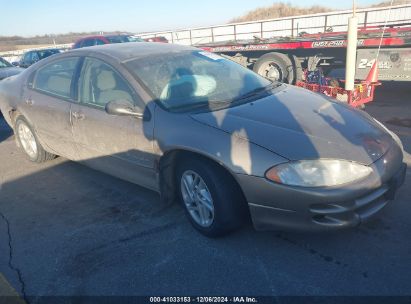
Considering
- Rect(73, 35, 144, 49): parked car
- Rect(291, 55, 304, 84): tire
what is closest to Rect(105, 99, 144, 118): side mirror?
Rect(291, 55, 304, 84): tire

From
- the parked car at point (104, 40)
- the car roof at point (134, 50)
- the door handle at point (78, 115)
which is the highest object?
the car roof at point (134, 50)

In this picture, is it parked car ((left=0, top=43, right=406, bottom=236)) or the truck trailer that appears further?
the truck trailer

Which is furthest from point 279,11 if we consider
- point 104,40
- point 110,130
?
point 110,130

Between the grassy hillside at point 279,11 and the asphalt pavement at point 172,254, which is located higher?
the grassy hillside at point 279,11

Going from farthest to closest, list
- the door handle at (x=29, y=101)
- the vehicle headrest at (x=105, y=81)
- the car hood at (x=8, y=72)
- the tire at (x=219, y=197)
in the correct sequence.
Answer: the car hood at (x=8, y=72) → the door handle at (x=29, y=101) → the vehicle headrest at (x=105, y=81) → the tire at (x=219, y=197)

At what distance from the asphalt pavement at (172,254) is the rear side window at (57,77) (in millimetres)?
1288

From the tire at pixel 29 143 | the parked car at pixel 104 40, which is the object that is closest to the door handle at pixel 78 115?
the tire at pixel 29 143

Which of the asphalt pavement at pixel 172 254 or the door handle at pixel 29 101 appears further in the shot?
the door handle at pixel 29 101

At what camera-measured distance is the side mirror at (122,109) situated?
3250 mm

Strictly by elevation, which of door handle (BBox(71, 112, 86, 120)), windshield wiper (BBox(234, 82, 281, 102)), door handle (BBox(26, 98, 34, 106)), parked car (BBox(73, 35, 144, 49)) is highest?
parked car (BBox(73, 35, 144, 49))

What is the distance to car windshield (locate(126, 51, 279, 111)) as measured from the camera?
10.8ft

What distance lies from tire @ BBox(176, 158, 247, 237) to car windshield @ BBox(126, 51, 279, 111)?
595 mm

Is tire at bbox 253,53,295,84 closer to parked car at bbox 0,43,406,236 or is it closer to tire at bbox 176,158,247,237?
parked car at bbox 0,43,406,236

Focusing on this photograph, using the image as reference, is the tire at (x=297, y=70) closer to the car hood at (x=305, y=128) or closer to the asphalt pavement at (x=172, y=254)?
the asphalt pavement at (x=172, y=254)
